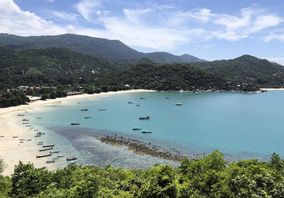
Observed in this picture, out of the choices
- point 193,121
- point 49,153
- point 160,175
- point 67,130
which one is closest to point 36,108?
point 67,130

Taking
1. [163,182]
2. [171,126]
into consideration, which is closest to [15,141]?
[171,126]

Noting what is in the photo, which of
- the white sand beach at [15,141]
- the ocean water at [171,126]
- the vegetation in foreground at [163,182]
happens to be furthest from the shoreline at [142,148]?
the vegetation in foreground at [163,182]

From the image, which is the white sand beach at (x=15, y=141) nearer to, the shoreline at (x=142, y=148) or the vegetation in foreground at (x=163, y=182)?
the shoreline at (x=142, y=148)

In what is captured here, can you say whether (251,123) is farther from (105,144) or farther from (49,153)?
(49,153)

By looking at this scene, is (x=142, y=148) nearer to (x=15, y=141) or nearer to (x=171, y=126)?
(x=15, y=141)

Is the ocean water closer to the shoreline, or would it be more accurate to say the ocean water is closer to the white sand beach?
the shoreline
